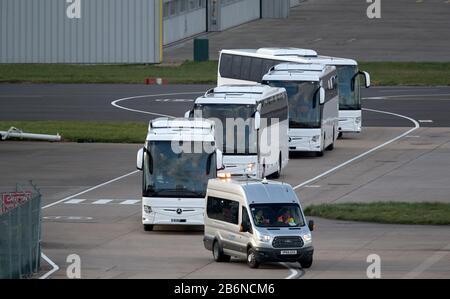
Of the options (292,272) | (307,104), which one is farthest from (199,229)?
(307,104)

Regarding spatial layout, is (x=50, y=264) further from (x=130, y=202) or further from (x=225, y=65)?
(x=225, y=65)

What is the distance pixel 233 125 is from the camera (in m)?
56.5

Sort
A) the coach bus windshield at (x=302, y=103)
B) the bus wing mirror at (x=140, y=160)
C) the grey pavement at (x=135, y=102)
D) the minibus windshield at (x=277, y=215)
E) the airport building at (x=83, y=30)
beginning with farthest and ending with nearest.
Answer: the airport building at (x=83, y=30)
the grey pavement at (x=135, y=102)
the coach bus windshield at (x=302, y=103)
the bus wing mirror at (x=140, y=160)
the minibus windshield at (x=277, y=215)

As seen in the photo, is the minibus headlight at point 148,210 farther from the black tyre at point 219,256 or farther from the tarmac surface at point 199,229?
the black tyre at point 219,256

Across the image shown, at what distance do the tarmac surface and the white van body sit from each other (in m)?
0.48

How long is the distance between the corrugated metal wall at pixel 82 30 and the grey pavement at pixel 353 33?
223 inches

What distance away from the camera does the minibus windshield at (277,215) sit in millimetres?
39469

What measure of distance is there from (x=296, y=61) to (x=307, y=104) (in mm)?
8190

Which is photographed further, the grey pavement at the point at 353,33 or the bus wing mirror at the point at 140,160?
the grey pavement at the point at 353,33

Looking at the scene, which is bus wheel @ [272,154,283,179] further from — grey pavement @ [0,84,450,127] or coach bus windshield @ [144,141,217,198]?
grey pavement @ [0,84,450,127]

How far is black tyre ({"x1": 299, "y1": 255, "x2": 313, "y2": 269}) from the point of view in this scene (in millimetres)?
38500

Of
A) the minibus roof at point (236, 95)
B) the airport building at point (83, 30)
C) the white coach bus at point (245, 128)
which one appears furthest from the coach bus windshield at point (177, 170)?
the airport building at point (83, 30)

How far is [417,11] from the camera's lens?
5797 inches

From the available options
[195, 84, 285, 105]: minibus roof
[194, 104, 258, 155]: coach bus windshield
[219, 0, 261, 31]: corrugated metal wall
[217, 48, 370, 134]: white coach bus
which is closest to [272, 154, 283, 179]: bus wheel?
[195, 84, 285, 105]: minibus roof
